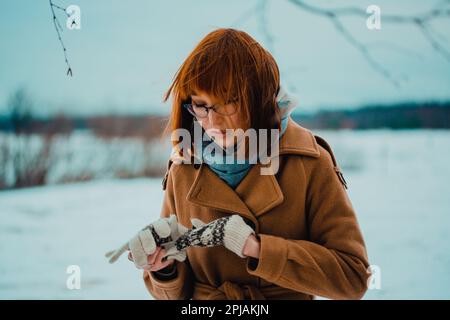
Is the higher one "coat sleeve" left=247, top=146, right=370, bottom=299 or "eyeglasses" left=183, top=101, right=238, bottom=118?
"eyeglasses" left=183, top=101, right=238, bottom=118

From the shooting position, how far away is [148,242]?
38.1 inches

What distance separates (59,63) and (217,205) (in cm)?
149

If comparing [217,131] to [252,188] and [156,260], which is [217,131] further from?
[156,260]

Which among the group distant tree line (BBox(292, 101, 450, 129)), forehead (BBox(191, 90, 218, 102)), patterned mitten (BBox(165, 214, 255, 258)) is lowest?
patterned mitten (BBox(165, 214, 255, 258))

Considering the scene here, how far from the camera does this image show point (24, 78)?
240 centimetres

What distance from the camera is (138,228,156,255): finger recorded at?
965 millimetres

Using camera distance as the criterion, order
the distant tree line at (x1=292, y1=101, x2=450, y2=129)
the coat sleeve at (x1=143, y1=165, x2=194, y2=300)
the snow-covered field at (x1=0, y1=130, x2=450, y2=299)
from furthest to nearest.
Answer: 1. the distant tree line at (x1=292, y1=101, x2=450, y2=129)
2. the snow-covered field at (x1=0, y1=130, x2=450, y2=299)
3. the coat sleeve at (x1=143, y1=165, x2=194, y2=300)

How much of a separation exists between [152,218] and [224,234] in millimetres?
1566

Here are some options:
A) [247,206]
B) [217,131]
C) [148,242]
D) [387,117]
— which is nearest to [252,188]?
[247,206]

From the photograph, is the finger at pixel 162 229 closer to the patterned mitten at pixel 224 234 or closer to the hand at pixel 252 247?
the patterned mitten at pixel 224 234

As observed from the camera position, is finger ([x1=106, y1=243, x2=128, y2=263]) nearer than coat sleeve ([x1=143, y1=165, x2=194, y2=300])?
Yes

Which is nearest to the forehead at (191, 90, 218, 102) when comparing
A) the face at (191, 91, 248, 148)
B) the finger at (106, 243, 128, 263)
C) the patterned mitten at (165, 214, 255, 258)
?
the face at (191, 91, 248, 148)

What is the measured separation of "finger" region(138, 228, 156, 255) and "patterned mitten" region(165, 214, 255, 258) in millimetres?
71

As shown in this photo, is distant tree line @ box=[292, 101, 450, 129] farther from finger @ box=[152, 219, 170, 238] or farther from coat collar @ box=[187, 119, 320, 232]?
finger @ box=[152, 219, 170, 238]
